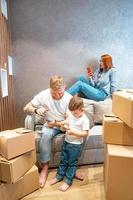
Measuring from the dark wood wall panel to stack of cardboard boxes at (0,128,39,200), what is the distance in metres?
0.65

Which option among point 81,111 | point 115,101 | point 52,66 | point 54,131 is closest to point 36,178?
point 54,131

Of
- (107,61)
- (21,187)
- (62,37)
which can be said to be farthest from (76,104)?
(62,37)

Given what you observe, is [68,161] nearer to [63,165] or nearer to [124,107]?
[63,165]

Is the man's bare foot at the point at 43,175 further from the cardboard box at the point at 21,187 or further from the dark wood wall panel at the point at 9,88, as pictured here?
the dark wood wall panel at the point at 9,88

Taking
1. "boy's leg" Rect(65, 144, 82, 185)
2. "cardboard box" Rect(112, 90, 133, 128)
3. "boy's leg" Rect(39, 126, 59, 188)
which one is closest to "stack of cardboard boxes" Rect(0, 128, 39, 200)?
"boy's leg" Rect(39, 126, 59, 188)

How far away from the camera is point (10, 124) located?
2.82m

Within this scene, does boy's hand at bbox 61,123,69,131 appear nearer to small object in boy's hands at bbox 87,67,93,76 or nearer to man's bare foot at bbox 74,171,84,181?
man's bare foot at bbox 74,171,84,181

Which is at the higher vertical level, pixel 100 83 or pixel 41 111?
pixel 100 83

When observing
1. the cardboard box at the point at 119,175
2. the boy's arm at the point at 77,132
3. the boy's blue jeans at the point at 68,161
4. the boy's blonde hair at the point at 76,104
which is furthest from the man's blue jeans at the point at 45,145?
the cardboard box at the point at 119,175

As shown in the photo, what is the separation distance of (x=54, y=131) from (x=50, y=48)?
1.31 meters

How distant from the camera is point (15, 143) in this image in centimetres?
173

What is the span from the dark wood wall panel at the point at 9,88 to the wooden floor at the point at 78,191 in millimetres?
853

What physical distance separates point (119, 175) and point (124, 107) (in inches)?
21.4

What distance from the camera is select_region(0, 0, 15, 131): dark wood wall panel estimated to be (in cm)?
243
